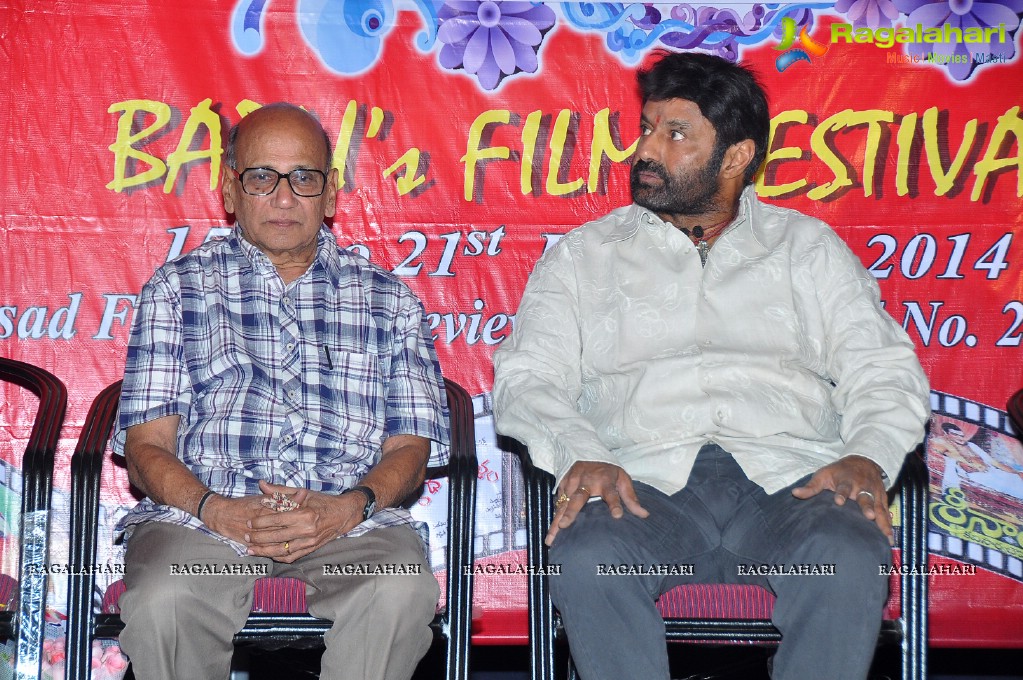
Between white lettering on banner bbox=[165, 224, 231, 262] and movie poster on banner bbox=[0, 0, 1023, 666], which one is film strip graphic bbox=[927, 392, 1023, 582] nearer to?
movie poster on banner bbox=[0, 0, 1023, 666]

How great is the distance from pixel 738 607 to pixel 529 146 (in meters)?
1.62

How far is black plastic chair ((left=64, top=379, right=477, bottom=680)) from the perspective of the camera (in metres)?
2.31

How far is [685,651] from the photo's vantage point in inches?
154

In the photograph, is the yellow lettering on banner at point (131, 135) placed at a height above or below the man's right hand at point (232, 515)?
above

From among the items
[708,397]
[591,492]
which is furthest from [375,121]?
[591,492]

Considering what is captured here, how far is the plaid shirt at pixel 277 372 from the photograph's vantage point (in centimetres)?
254

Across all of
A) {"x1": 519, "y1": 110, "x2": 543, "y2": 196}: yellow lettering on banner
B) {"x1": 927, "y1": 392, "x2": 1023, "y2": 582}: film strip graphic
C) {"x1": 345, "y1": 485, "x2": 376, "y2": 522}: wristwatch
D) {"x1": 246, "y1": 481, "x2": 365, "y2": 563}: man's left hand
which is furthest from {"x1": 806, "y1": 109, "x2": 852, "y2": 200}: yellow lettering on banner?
{"x1": 246, "y1": 481, "x2": 365, "y2": 563}: man's left hand

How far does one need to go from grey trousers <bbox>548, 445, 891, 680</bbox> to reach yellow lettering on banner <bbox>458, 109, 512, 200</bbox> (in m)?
1.32

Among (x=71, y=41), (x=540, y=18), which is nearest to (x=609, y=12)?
(x=540, y=18)

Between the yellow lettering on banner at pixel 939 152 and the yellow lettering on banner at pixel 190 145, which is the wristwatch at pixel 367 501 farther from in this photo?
the yellow lettering on banner at pixel 939 152

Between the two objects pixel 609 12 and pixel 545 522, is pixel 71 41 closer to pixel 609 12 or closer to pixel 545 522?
pixel 609 12

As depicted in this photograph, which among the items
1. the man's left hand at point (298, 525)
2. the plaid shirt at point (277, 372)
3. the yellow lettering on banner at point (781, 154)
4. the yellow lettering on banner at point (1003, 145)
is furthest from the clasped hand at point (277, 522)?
the yellow lettering on banner at point (1003, 145)

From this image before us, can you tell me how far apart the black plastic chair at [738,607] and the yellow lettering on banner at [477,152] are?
3.96ft

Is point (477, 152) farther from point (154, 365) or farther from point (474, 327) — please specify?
point (154, 365)
